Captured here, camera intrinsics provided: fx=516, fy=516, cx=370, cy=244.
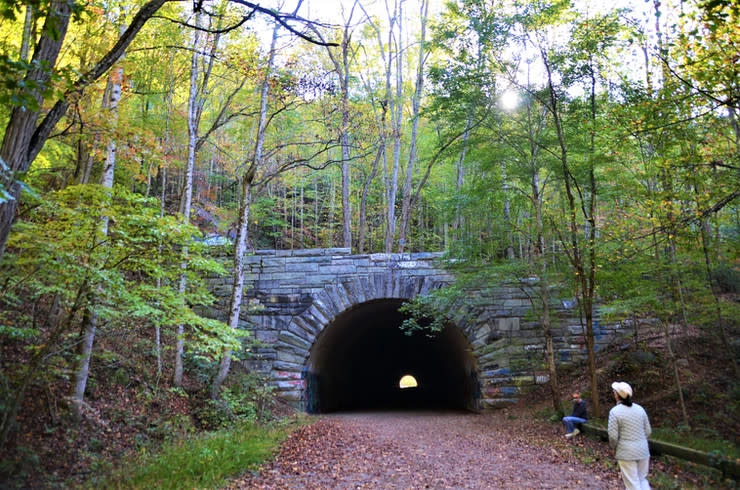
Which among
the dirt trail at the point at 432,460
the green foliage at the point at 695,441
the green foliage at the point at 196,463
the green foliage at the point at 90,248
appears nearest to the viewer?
the green foliage at the point at 90,248

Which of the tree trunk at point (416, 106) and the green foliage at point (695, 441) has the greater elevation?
the tree trunk at point (416, 106)

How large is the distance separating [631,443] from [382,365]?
19.1 metres

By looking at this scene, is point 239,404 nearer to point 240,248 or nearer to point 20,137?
point 240,248

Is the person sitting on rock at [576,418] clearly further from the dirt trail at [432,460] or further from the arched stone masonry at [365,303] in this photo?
the arched stone masonry at [365,303]

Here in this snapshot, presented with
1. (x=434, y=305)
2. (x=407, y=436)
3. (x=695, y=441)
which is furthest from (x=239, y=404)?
(x=695, y=441)

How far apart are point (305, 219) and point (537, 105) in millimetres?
16111

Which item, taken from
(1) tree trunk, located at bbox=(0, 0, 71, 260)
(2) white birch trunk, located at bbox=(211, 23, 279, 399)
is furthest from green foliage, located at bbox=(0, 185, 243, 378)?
(2) white birch trunk, located at bbox=(211, 23, 279, 399)

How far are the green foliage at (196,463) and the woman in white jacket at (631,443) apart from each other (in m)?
4.02

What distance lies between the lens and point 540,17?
9.11 meters

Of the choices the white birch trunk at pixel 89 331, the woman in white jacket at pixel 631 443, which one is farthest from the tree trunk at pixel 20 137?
the woman in white jacket at pixel 631 443

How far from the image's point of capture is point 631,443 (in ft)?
14.4

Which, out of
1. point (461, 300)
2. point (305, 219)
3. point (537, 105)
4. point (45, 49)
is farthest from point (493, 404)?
point (305, 219)

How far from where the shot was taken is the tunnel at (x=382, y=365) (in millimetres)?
13940

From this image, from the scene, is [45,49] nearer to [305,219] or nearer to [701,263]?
[701,263]
